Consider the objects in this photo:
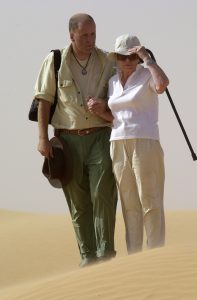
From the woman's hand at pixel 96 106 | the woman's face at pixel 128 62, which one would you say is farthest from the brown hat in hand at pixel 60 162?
the woman's face at pixel 128 62

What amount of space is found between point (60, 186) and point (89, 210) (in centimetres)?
37

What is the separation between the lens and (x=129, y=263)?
885 cm

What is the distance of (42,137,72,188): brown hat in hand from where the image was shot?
10656 mm

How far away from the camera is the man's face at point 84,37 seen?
406 inches

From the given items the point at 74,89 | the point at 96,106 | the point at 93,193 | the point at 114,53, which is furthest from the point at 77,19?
the point at 93,193

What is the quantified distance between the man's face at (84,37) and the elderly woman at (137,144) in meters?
0.32

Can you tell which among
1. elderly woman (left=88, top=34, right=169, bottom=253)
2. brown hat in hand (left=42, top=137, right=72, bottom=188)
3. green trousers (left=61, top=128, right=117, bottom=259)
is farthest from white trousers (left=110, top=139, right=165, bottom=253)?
brown hat in hand (left=42, top=137, right=72, bottom=188)

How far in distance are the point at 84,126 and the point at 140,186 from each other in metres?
0.88

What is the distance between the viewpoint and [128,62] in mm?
10086

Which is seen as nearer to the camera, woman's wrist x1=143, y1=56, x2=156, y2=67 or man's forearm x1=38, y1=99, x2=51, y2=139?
woman's wrist x1=143, y1=56, x2=156, y2=67

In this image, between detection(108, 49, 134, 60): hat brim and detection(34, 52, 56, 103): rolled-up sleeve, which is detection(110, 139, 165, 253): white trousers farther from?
detection(34, 52, 56, 103): rolled-up sleeve

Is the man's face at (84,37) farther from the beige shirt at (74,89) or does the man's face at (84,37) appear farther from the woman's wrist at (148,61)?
the woman's wrist at (148,61)

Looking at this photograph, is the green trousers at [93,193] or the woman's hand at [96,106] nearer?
the woman's hand at [96,106]

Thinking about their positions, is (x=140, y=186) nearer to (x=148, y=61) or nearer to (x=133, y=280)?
(x=148, y=61)
